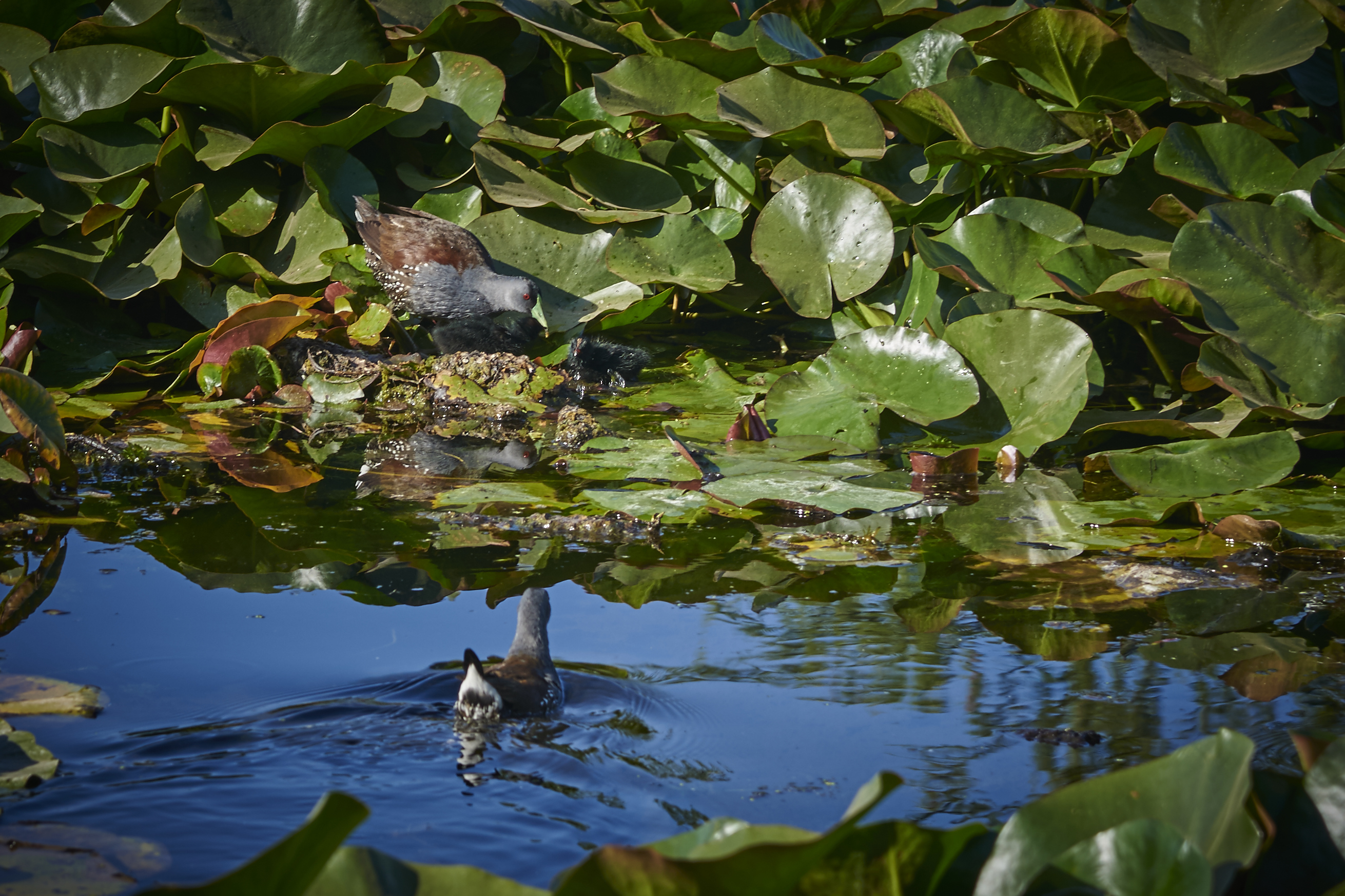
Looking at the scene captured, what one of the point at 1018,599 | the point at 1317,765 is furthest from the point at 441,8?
the point at 1317,765

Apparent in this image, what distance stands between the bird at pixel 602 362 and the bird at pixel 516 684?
6.86ft

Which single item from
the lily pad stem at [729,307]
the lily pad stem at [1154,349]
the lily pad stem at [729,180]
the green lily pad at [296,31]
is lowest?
the lily pad stem at [1154,349]

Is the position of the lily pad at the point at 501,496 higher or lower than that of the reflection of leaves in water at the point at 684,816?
higher

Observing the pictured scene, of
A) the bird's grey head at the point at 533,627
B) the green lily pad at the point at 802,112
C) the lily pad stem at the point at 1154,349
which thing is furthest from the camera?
the green lily pad at the point at 802,112

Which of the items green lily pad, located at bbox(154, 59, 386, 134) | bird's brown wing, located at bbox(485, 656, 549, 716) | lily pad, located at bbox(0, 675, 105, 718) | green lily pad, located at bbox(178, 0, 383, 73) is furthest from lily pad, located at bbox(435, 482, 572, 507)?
green lily pad, located at bbox(178, 0, 383, 73)

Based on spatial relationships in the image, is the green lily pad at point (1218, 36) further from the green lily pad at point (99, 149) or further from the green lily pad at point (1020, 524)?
the green lily pad at point (99, 149)

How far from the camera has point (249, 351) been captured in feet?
11.9

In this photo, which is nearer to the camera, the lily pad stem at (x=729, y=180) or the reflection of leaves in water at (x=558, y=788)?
the reflection of leaves in water at (x=558, y=788)

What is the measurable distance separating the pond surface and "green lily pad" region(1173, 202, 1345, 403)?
43 centimetres

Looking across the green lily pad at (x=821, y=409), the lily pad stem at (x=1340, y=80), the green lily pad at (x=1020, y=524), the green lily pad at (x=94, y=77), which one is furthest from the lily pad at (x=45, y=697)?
the lily pad stem at (x=1340, y=80)

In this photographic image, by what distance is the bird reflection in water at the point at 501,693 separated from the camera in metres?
1.57

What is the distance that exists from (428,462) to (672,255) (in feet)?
4.71

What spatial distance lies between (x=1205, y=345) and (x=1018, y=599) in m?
1.30

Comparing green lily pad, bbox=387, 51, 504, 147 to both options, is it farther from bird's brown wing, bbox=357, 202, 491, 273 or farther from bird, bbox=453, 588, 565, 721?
bird, bbox=453, 588, 565, 721
